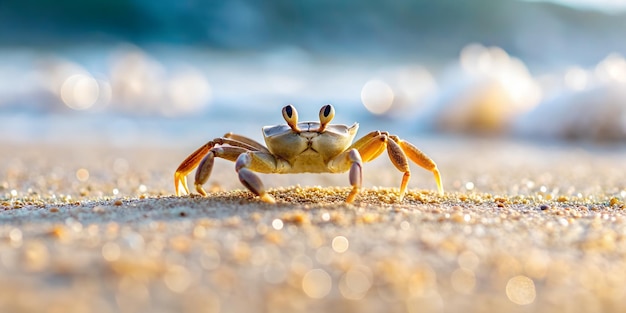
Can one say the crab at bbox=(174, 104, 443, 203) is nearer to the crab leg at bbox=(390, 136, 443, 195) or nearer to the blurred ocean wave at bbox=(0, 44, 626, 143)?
the crab leg at bbox=(390, 136, 443, 195)

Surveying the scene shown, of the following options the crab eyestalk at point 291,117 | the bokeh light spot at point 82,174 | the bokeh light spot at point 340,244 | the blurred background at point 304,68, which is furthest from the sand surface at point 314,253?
the blurred background at point 304,68

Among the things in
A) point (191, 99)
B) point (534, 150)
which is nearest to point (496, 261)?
point (534, 150)

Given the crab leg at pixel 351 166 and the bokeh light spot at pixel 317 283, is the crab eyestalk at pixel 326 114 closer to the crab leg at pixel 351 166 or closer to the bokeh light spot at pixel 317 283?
the crab leg at pixel 351 166

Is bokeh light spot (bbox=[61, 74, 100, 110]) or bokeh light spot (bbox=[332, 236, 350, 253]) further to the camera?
bokeh light spot (bbox=[61, 74, 100, 110])

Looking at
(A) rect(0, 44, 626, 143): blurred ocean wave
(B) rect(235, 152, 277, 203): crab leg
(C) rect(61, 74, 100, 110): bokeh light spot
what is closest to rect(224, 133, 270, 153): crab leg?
(B) rect(235, 152, 277, 203): crab leg

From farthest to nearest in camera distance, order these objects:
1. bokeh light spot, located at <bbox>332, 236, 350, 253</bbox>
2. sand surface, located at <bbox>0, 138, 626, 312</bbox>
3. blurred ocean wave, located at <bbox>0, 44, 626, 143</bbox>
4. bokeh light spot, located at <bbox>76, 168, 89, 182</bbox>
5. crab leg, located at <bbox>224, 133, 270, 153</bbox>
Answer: blurred ocean wave, located at <bbox>0, 44, 626, 143</bbox> → bokeh light spot, located at <bbox>76, 168, 89, 182</bbox> → crab leg, located at <bbox>224, 133, 270, 153</bbox> → bokeh light spot, located at <bbox>332, 236, 350, 253</bbox> → sand surface, located at <bbox>0, 138, 626, 312</bbox>

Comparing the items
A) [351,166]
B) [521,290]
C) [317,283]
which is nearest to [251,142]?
[351,166]

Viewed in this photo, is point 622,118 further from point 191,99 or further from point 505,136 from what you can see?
point 191,99
